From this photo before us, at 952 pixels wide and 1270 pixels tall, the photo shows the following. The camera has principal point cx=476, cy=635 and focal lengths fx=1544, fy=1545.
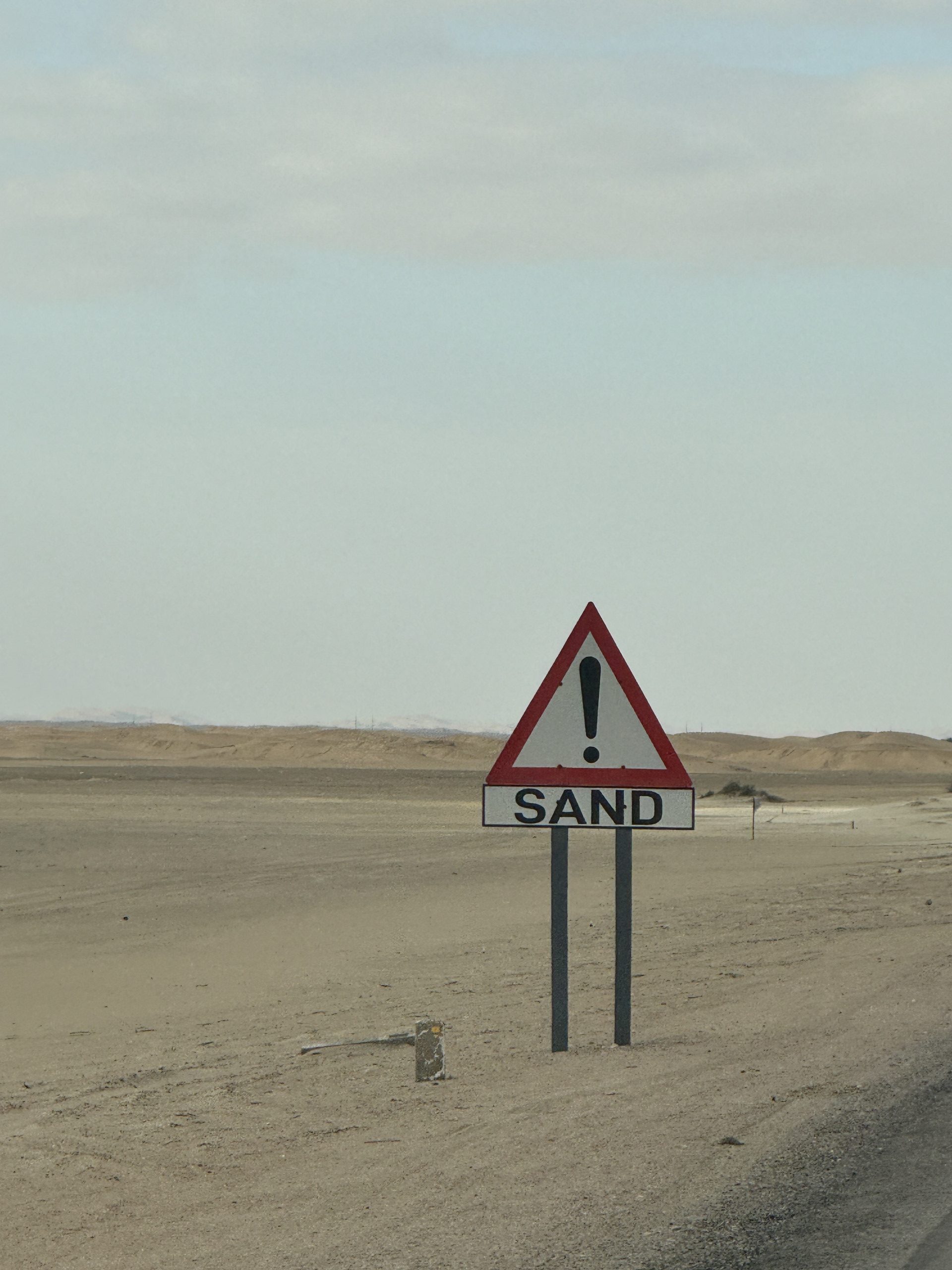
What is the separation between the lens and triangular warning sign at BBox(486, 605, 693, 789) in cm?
812

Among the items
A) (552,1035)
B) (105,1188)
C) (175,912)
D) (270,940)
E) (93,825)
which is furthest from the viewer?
(93,825)

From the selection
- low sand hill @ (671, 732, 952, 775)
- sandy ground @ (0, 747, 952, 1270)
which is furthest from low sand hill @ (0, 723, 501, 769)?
sandy ground @ (0, 747, 952, 1270)

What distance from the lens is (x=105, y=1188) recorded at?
260 inches

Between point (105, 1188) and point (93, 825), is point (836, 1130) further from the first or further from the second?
point (93, 825)

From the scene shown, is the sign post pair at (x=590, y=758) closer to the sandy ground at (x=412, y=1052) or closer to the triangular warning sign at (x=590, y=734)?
the triangular warning sign at (x=590, y=734)

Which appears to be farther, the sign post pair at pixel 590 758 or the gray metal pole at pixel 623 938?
the gray metal pole at pixel 623 938

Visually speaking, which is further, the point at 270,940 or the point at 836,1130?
the point at 270,940

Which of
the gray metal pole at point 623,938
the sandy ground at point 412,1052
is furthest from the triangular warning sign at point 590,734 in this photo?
the sandy ground at point 412,1052

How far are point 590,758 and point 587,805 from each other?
248 millimetres

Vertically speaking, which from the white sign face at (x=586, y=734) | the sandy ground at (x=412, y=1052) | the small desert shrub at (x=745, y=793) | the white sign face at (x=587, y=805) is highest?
the white sign face at (x=586, y=734)

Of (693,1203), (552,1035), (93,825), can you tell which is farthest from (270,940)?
(93,825)

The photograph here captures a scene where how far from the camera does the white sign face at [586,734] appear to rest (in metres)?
8.13

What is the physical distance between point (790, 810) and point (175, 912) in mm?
27189

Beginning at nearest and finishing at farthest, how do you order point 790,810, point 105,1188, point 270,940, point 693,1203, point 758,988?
point 693,1203 < point 105,1188 < point 758,988 < point 270,940 < point 790,810
